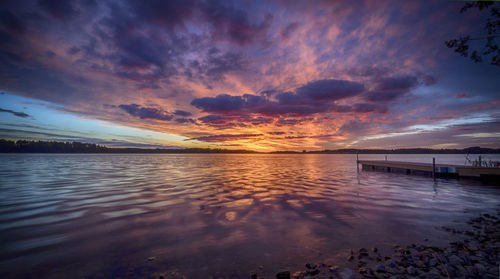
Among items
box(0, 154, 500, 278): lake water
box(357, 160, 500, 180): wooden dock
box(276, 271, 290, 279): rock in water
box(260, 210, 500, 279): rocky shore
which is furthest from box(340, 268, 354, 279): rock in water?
box(357, 160, 500, 180): wooden dock

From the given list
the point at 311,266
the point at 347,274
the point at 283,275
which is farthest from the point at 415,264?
the point at 283,275

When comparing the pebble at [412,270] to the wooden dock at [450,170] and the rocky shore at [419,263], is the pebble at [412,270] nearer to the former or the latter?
the rocky shore at [419,263]

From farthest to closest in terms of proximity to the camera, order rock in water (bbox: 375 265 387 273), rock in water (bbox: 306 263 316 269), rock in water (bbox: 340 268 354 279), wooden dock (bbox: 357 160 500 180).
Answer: wooden dock (bbox: 357 160 500 180) → rock in water (bbox: 306 263 316 269) → rock in water (bbox: 375 265 387 273) → rock in water (bbox: 340 268 354 279)

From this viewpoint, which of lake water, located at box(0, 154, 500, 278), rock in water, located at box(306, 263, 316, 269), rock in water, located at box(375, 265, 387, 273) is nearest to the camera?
rock in water, located at box(375, 265, 387, 273)

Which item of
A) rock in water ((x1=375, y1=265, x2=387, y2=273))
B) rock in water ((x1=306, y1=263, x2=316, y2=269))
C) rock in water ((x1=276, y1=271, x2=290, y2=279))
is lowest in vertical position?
rock in water ((x1=306, y1=263, x2=316, y2=269))

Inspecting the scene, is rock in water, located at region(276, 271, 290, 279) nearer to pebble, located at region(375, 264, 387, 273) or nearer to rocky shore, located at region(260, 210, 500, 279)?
rocky shore, located at region(260, 210, 500, 279)

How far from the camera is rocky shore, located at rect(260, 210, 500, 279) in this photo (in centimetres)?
454

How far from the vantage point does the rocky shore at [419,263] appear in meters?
4.54

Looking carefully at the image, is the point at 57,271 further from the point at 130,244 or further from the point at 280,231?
the point at 280,231

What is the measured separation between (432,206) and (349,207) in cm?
483

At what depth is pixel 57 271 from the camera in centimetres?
489

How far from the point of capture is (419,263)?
4992mm

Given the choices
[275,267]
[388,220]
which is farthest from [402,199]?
[275,267]

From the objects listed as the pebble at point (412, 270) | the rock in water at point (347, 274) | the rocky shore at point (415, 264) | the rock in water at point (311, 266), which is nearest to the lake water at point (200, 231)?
the rock in water at point (311, 266)
